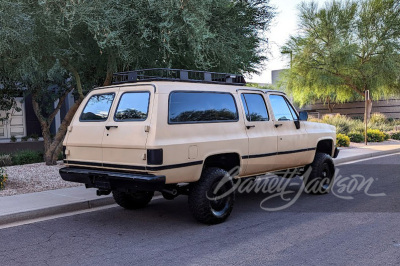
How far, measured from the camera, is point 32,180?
10.3 m

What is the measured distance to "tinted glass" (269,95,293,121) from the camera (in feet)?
26.3

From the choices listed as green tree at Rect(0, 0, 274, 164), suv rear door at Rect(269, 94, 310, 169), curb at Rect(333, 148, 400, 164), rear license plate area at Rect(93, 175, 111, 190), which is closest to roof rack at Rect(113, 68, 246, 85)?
suv rear door at Rect(269, 94, 310, 169)

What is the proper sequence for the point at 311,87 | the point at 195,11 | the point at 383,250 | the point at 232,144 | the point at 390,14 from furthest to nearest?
the point at 311,87, the point at 390,14, the point at 195,11, the point at 232,144, the point at 383,250

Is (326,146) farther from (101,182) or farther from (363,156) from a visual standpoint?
(363,156)

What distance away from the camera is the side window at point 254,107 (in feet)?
24.4

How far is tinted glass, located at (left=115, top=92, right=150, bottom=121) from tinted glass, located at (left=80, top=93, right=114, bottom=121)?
0.83ft

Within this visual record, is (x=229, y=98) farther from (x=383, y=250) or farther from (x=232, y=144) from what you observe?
(x=383, y=250)

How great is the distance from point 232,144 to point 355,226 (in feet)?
7.17

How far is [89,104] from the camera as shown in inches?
281

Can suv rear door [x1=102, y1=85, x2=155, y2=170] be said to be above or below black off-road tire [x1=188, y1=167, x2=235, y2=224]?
above

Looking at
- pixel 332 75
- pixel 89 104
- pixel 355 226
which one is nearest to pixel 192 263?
pixel 355 226

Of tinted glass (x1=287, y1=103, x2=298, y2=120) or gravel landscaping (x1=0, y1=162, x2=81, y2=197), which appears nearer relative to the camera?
tinted glass (x1=287, y1=103, x2=298, y2=120)

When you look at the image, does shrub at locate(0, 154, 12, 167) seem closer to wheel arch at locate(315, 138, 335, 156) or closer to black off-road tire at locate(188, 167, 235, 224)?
black off-road tire at locate(188, 167, 235, 224)

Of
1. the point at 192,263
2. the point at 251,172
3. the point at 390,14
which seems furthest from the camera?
the point at 390,14
